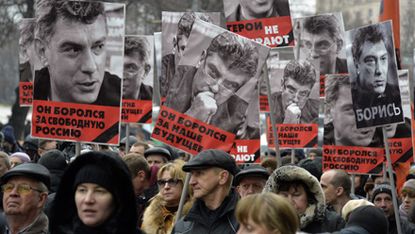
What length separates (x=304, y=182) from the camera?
752cm

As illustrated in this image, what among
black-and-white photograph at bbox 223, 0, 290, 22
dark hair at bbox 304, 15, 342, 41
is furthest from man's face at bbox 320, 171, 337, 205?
dark hair at bbox 304, 15, 342, 41

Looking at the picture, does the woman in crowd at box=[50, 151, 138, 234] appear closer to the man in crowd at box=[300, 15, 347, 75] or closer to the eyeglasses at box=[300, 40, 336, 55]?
the man in crowd at box=[300, 15, 347, 75]

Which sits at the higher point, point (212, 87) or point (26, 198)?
point (212, 87)

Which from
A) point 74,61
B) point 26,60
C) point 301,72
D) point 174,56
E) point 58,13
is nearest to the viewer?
point 74,61

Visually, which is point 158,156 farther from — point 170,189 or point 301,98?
point 301,98

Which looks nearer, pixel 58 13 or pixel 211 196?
pixel 211 196

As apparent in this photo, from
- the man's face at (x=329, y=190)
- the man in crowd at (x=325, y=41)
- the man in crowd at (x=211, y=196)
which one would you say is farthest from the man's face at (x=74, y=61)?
the man in crowd at (x=325, y=41)

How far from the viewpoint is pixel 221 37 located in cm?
970

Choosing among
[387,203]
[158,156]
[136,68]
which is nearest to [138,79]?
[136,68]

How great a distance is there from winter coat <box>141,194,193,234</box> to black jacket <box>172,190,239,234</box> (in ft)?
3.78

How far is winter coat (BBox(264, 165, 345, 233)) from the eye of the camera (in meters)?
7.49

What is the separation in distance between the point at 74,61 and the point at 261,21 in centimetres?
296

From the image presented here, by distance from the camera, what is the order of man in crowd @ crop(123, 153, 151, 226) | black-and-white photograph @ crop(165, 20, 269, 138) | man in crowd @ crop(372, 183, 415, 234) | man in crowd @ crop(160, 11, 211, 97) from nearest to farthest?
black-and-white photograph @ crop(165, 20, 269, 138) < man in crowd @ crop(123, 153, 151, 226) < man in crowd @ crop(372, 183, 415, 234) < man in crowd @ crop(160, 11, 211, 97)

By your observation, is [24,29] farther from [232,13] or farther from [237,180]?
[237,180]
